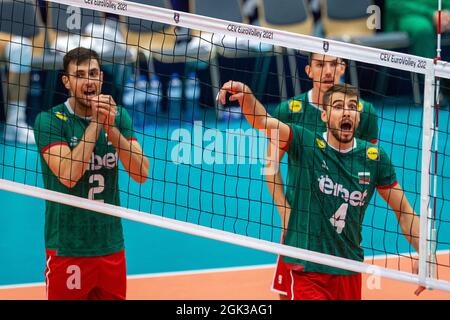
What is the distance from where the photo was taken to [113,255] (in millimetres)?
5773

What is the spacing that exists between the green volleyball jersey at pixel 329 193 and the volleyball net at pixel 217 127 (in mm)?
40

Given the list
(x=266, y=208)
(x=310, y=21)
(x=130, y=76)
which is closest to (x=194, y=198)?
(x=266, y=208)

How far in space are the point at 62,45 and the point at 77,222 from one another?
568 cm

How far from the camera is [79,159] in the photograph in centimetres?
552

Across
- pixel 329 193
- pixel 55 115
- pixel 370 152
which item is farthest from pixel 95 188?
pixel 370 152

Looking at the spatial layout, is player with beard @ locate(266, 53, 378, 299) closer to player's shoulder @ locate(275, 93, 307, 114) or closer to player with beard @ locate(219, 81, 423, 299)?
player's shoulder @ locate(275, 93, 307, 114)

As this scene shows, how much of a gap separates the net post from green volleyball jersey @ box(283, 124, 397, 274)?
342mm

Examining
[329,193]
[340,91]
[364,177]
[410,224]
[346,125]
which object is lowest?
[410,224]

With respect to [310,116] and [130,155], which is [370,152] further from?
[130,155]

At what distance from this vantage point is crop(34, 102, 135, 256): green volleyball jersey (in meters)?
5.67

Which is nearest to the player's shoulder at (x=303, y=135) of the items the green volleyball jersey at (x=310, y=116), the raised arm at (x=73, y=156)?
the green volleyball jersey at (x=310, y=116)

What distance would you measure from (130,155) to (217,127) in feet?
15.8

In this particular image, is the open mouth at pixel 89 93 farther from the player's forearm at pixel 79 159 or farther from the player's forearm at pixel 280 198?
the player's forearm at pixel 280 198
